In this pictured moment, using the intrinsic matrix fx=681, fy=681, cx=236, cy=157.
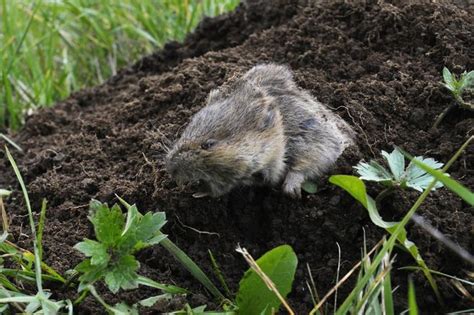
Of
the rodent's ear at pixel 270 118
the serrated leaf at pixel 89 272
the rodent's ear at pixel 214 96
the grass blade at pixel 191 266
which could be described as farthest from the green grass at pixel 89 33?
the serrated leaf at pixel 89 272

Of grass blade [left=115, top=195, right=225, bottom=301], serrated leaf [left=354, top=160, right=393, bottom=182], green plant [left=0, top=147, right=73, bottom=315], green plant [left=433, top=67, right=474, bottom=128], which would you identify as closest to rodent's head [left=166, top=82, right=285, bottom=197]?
grass blade [left=115, top=195, right=225, bottom=301]

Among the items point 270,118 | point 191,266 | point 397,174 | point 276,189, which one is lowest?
point 191,266

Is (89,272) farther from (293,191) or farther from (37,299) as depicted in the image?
(293,191)

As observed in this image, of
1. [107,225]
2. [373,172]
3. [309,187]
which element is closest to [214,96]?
[309,187]

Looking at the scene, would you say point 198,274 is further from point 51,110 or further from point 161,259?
point 51,110

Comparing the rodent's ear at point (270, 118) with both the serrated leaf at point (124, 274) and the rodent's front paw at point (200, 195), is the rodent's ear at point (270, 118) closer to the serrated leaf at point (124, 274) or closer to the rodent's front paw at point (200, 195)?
the rodent's front paw at point (200, 195)

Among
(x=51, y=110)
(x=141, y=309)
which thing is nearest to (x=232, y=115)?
(x=141, y=309)
